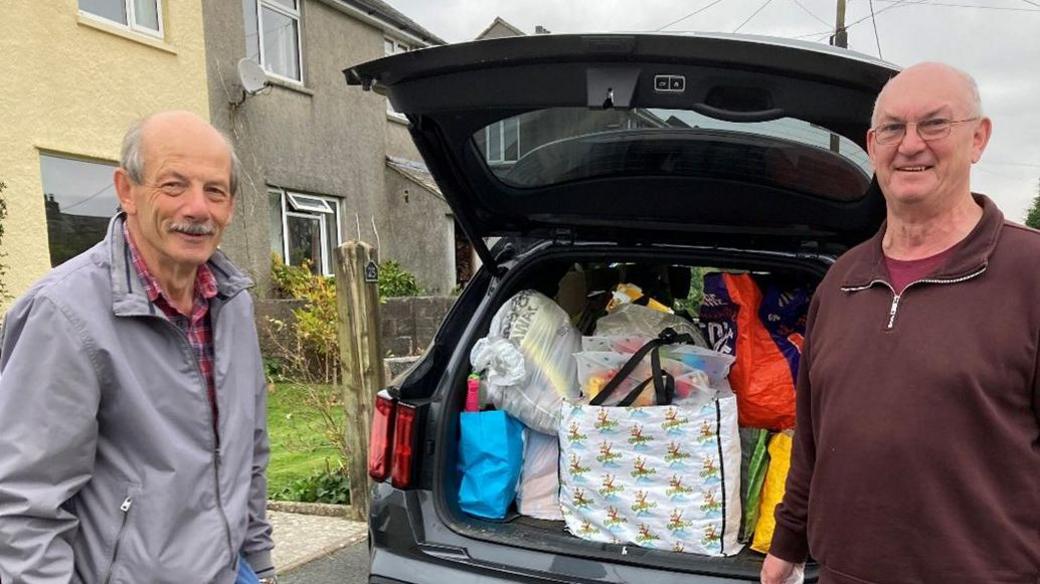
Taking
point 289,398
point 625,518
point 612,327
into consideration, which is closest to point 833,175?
point 612,327

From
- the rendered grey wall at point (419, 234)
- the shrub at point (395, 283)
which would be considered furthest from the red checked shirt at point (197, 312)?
the rendered grey wall at point (419, 234)

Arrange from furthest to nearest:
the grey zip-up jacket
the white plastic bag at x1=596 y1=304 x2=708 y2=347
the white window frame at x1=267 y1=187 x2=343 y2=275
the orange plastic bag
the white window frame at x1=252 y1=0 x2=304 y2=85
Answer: the white window frame at x1=267 y1=187 x2=343 y2=275, the white window frame at x1=252 y1=0 x2=304 y2=85, the white plastic bag at x1=596 y1=304 x2=708 y2=347, the orange plastic bag, the grey zip-up jacket

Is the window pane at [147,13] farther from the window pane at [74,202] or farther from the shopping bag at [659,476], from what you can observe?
the shopping bag at [659,476]

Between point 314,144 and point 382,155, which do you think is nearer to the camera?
point 314,144

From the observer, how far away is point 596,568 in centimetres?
189

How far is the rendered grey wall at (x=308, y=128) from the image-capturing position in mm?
8773

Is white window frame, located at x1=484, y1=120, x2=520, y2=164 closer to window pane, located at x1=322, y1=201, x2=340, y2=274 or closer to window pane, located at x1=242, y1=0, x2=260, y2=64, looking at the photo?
window pane, located at x1=242, y1=0, x2=260, y2=64

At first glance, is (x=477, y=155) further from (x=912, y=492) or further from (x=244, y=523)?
(x=912, y=492)

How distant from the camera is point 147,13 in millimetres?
7895

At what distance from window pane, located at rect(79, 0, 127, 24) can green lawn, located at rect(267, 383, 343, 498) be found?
4.23m

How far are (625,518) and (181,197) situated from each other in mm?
1444

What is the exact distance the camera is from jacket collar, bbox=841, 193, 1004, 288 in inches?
53.6

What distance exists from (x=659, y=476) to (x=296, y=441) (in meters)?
4.02

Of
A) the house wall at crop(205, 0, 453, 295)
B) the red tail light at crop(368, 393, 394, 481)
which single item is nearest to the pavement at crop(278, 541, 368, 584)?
the red tail light at crop(368, 393, 394, 481)
